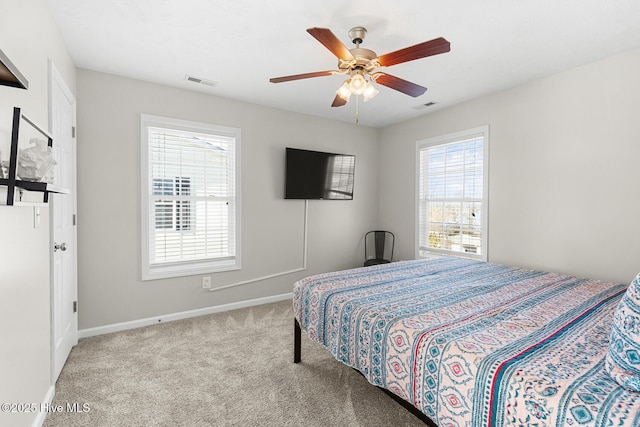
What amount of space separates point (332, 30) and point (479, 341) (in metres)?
2.21

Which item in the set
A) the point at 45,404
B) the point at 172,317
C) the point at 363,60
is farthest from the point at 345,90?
the point at 172,317

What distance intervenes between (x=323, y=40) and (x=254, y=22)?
0.75 m

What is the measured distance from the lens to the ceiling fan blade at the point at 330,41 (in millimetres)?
1628

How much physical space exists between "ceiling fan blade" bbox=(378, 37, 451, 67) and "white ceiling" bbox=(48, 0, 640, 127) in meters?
0.34

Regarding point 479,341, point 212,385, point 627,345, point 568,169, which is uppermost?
point 568,169

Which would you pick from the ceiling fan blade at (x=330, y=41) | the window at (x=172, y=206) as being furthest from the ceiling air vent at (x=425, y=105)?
the window at (x=172, y=206)

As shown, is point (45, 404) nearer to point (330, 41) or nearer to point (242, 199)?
point (242, 199)

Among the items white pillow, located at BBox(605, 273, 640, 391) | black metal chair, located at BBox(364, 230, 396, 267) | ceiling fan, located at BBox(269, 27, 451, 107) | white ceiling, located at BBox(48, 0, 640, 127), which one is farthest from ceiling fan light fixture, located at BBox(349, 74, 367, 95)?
black metal chair, located at BBox(364, 230, 396, 267)

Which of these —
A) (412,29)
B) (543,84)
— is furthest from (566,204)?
(412,29)

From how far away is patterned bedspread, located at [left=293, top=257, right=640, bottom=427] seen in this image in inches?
41.4

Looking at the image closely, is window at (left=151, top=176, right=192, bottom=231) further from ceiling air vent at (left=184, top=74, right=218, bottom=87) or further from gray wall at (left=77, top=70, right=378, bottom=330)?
ceiling air vent at (left=184, top=74, right=218, bottom=87)

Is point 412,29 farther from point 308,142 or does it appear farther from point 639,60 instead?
point 308,142

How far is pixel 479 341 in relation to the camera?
4.55 ft

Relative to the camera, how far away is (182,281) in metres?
3.43
